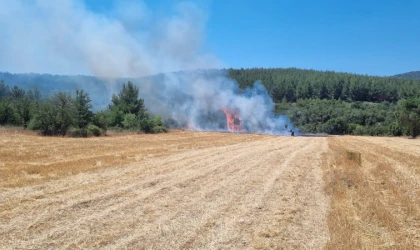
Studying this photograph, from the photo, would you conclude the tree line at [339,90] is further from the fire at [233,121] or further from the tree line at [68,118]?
the tree line at [68,118]

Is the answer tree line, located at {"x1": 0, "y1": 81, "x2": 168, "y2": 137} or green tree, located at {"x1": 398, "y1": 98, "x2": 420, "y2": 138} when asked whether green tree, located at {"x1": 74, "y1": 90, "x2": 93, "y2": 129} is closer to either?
tree line, located at {"x1": 0, "y1": 81, "x2": 168, "y2": 137}

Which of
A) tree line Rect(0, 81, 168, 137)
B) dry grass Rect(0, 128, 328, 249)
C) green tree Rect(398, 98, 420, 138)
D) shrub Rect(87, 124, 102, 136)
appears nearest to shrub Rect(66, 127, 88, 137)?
tree line Rect(0, 81, 168, 137)

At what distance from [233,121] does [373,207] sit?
5633 centimetres

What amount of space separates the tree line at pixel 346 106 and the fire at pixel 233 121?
14.3 meters

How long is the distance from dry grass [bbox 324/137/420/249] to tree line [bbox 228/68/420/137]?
42167 mm

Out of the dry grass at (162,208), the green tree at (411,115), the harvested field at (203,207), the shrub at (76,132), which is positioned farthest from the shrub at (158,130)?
the green tree at (411,115)

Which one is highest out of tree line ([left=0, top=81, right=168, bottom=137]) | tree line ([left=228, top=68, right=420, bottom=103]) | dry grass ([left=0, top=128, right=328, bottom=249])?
tree line ([left=228, top=68, right=420, bottom=103])

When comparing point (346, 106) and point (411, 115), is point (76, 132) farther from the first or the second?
point (346, 106)

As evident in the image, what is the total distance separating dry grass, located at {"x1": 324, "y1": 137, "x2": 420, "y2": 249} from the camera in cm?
654

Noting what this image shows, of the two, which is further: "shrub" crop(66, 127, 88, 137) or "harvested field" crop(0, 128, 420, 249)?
"shrub" crop(66, 127, 88, 137)

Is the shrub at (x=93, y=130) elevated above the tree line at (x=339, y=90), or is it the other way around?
the tree line at (x=339, y=90)

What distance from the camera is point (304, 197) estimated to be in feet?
32.7

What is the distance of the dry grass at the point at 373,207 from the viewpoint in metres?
6.54

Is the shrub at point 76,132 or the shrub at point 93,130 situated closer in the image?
the shrub at point 76,132
